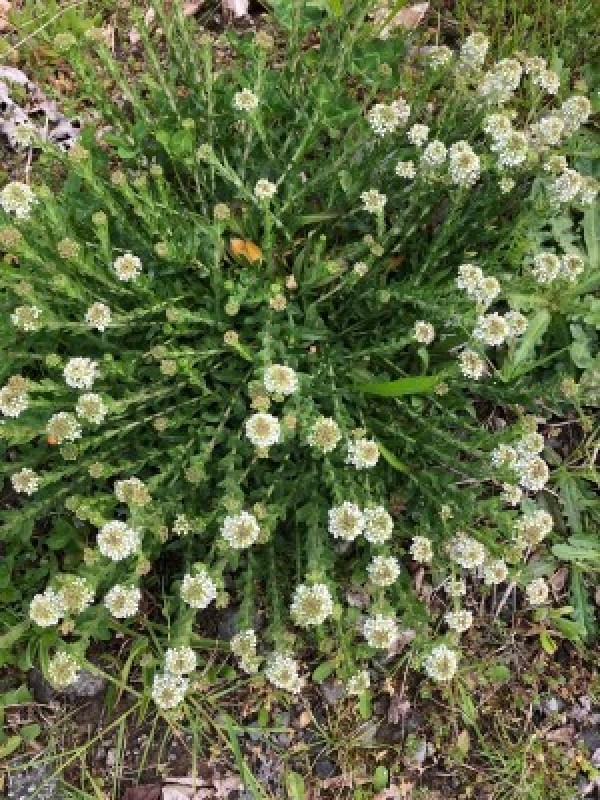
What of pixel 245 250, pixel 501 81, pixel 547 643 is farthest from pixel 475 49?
pixel 547 643

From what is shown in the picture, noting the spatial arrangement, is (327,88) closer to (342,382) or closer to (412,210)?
(412,210)

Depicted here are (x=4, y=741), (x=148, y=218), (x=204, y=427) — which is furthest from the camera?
(x=4, y=741)

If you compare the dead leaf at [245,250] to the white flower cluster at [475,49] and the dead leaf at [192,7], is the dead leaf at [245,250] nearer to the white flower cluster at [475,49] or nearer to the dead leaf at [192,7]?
the white flower cluster at [475,49]

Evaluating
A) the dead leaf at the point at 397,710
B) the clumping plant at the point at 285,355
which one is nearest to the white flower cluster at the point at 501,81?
the clumping plant at the point at 285,355

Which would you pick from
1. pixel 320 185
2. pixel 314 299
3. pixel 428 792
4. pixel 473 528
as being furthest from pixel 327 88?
pixel 428 792

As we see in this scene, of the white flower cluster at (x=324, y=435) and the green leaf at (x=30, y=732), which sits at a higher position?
the white flower cluster at (x=324, y=435)

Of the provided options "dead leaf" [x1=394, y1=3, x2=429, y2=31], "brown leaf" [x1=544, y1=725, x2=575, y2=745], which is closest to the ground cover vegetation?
"brown leaf" [x1=544, y1=725, x2=575, y2=745]

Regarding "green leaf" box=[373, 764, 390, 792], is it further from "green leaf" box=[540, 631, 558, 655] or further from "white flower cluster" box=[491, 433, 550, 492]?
"white flower cluster" box=[491, 433, 550, 492]
